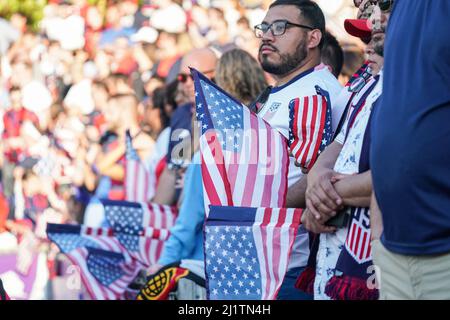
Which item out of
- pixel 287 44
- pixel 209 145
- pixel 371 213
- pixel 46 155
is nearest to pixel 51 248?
pixel 46 155

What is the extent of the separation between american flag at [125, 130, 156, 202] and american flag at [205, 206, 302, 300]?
14.4ft

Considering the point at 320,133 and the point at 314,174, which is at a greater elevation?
the point at 320,133

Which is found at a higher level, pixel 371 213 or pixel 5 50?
pixel 5 50

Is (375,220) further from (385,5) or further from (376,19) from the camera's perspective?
(376,19)

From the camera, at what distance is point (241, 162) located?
4996mm

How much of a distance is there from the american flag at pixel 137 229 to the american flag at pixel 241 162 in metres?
3.01

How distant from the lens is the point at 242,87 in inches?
285

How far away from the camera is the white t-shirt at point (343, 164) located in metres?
4.47

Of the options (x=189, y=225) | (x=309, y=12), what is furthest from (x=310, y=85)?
(x=189, y=225)

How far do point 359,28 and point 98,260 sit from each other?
11.6 feet

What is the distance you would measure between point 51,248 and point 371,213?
292 inches

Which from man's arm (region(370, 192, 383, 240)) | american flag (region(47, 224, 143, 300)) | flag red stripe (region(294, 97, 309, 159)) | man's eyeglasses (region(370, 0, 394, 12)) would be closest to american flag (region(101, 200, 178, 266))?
american flag (region(47, 224, 143, 300))
